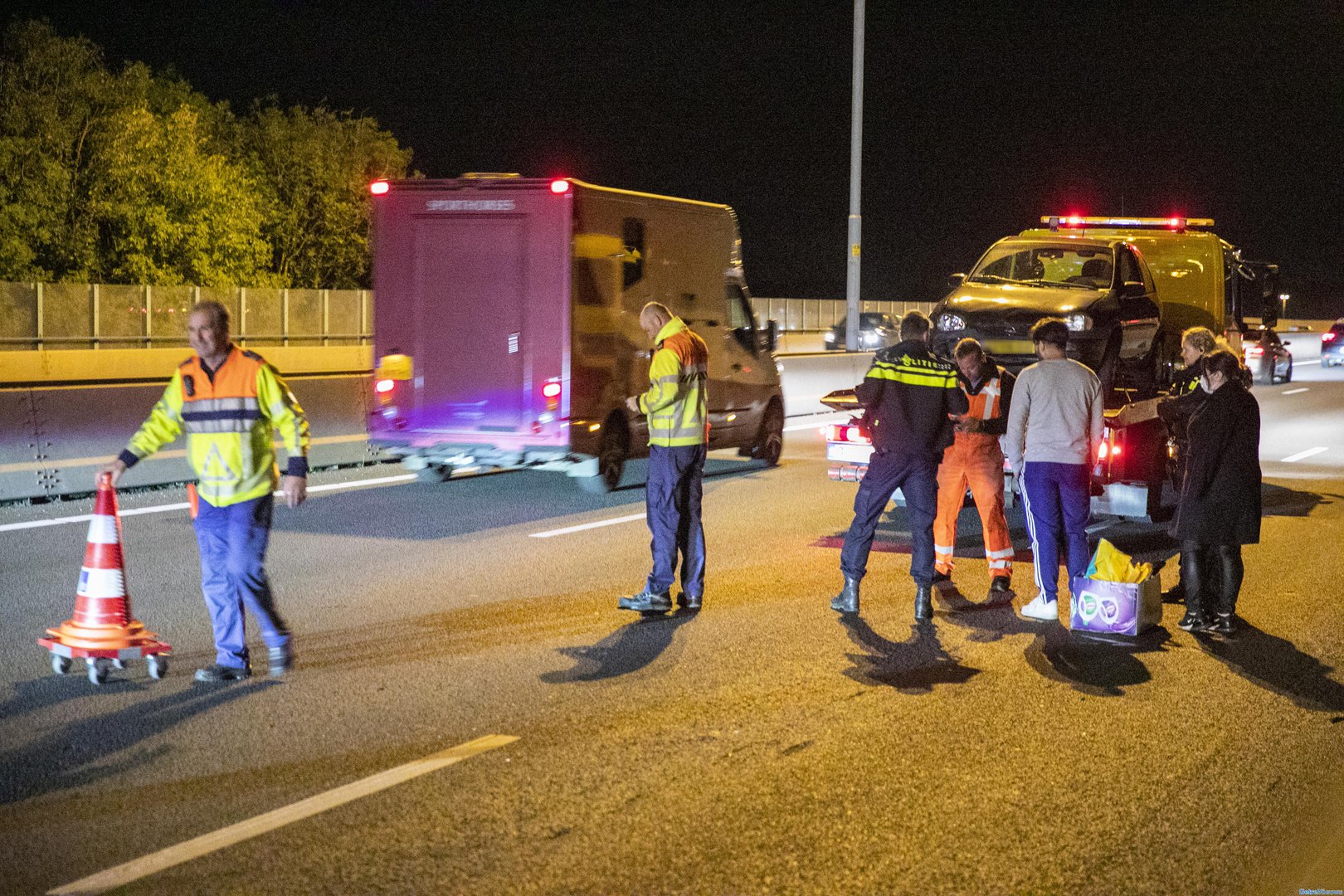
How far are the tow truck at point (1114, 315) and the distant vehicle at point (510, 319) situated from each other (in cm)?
214

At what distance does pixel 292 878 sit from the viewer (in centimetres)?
465

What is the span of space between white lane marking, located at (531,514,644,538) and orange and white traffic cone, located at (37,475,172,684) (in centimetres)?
487

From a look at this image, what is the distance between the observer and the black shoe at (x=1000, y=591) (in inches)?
377

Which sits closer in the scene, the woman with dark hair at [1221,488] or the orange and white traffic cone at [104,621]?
the orange and white traffic cone at [104,621]

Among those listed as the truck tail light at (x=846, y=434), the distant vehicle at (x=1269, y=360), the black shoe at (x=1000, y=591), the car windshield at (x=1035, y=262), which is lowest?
the black shoe at (x=1000, y=591)

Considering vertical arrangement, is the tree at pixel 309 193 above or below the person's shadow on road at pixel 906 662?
above

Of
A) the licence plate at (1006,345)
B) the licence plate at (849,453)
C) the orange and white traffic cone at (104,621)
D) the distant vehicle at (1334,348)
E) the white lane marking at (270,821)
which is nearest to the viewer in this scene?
the white lane marking at (270,821)

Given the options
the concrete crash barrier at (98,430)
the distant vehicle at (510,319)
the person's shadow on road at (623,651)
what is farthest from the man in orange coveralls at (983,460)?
the concrete crash barrier at (98,430)

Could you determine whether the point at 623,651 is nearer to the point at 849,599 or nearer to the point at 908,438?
the point at 849,599

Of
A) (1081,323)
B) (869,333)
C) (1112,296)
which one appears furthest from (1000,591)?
(869,333)

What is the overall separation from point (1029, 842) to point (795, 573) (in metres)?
5.22

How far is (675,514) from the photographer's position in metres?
8.87

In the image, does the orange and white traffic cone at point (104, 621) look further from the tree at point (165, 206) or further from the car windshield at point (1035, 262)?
the tree at point (165, 206)

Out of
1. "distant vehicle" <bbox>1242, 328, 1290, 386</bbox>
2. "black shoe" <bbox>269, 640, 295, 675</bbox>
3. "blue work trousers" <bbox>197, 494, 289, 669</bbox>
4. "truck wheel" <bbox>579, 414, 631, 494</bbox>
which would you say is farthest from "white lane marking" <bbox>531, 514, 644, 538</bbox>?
"distant vehicle" <bbox>1242, 328, 1290, 386</bbox>
